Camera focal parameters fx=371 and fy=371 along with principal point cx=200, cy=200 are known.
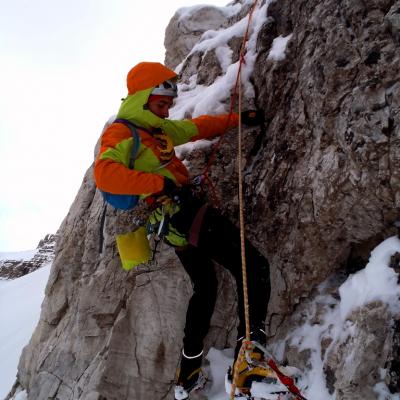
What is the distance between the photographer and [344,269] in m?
3.79

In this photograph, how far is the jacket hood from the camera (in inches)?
158

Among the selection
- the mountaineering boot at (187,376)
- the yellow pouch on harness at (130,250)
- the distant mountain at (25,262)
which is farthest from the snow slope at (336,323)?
the distant mountain at (25,262)

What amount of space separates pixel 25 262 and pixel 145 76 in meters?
44.9

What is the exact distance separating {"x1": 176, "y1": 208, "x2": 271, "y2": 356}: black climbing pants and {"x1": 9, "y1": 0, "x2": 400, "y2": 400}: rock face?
667 millimetres

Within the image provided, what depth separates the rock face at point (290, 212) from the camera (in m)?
3.27

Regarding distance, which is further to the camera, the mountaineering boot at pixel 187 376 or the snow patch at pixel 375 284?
the mountaineering boot at pixel 187 376

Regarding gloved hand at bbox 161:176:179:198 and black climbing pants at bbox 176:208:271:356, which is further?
gloved hand at bbox 161:176:179:198

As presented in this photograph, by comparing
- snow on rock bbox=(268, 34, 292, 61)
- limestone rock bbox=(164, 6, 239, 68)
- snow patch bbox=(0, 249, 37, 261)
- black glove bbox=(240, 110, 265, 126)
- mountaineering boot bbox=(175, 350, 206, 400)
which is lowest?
snow patch bbox=(0, 249, 37, 261)

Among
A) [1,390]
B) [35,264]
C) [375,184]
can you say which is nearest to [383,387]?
[375,184]

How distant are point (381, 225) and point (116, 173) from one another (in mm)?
2496

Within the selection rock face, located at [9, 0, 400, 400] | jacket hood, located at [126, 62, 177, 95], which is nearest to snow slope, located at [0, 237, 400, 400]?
rock face, located at [9, 0, 400, 400]

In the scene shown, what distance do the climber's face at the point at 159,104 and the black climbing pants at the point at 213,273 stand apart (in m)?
1.27

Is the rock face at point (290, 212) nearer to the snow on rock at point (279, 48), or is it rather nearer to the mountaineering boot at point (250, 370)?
the snow on rock at point (279, 48)

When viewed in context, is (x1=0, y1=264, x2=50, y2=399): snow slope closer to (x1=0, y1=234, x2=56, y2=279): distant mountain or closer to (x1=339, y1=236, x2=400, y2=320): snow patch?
(x1=0, y1=234, x2=56, y2=279): distant mountain
